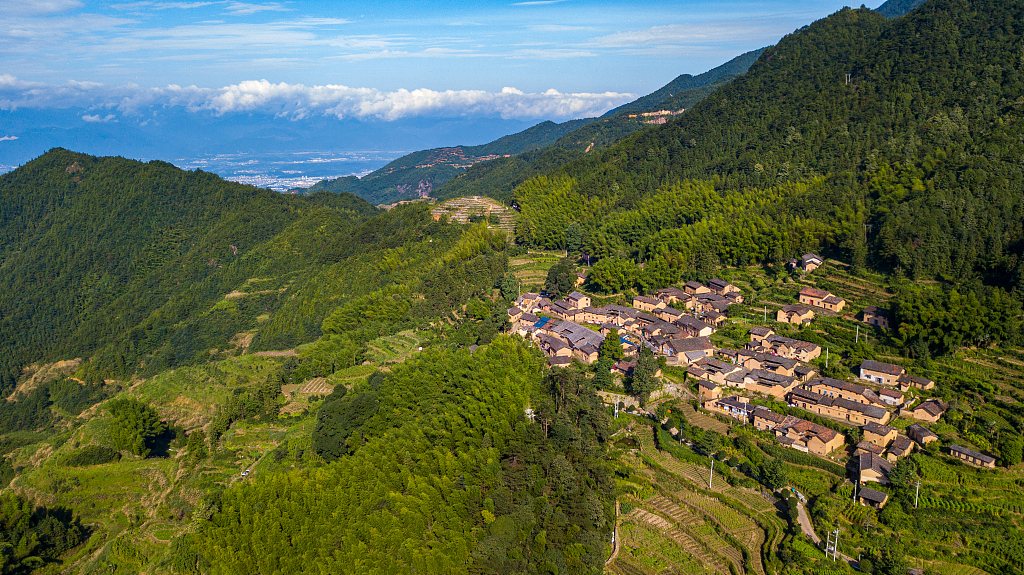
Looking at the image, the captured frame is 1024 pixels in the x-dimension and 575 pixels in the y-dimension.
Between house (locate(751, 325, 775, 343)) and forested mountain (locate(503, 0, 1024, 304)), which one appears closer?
house (locate(751, 325, 775, 343))

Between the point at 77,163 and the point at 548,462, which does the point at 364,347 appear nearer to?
the point at 548,462

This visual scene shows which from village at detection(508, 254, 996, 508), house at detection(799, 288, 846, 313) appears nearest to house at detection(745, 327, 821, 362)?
village at detection(508, 254, 996, 508)

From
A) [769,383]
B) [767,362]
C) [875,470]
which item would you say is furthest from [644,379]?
[875,470]

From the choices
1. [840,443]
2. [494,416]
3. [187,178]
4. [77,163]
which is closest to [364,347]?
[494,416]

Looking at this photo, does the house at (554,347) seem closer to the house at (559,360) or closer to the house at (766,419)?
the house at (559,360)

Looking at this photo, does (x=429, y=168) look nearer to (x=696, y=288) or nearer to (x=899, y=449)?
(x=696, y=288)

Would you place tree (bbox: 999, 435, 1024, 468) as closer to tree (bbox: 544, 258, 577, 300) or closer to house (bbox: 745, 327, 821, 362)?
house (bbox: 745, 327, 821, 362)
